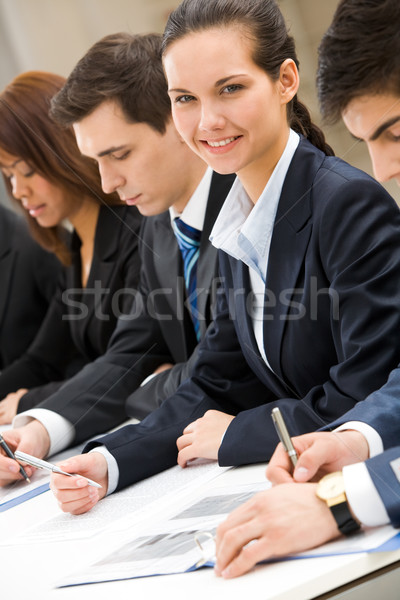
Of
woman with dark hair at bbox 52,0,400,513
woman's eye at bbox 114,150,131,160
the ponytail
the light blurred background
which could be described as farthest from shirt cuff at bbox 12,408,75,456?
the light blurred background

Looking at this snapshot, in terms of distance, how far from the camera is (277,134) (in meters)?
1.28

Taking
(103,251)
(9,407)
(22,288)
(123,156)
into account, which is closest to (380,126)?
(123,156)

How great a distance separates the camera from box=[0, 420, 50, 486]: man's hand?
1.57 m

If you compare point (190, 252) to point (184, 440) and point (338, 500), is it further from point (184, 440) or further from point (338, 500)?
point (338, 500)

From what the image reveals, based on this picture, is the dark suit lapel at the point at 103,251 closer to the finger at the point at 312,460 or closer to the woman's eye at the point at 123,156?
the woman's eye at the point at 123,156

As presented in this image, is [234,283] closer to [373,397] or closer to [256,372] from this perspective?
[256,372]

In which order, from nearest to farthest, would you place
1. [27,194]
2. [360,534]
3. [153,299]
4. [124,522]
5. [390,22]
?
[360,534] < [390,22] < [124,522] < [153,299] < [27,194]

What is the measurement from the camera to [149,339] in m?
1.98

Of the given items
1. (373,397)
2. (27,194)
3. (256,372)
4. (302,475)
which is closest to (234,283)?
(256,372)

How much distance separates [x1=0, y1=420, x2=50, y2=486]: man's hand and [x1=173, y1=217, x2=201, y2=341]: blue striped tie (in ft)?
1.41

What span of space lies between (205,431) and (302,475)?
0.45m

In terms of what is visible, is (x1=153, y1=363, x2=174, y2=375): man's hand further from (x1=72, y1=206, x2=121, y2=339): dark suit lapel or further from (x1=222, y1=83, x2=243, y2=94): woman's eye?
(x1=222, y1=83, x2=243, y2=94): woman's eye

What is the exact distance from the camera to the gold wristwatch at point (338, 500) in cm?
80

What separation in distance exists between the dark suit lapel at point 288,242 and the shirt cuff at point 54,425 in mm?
689
